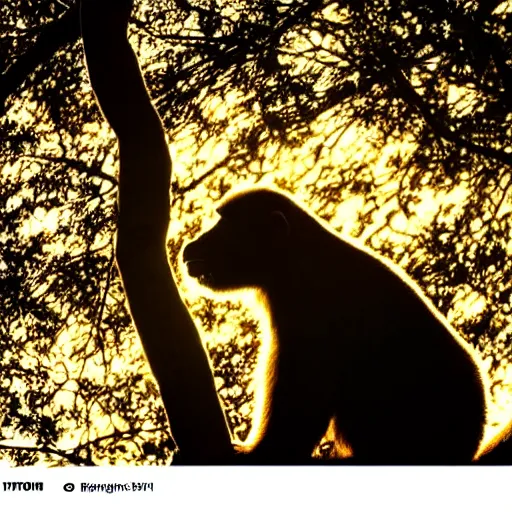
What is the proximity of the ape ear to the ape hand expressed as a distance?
75 centimetres

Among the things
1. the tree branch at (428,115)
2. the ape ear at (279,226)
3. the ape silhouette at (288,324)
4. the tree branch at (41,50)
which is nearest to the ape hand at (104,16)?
the ape silhouette at (288,324)

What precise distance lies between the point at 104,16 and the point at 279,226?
845mm

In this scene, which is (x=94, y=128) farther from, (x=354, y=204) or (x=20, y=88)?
(x=354, y=204)

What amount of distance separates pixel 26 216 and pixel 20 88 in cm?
58

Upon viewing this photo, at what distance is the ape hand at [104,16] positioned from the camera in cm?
177

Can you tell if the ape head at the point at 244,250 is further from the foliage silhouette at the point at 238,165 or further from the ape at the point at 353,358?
the foliage silhouette at the point at 238,165

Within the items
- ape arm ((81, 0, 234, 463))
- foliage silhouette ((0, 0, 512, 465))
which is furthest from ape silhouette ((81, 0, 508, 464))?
foliage silhouette ((0, 0, 512, 465))

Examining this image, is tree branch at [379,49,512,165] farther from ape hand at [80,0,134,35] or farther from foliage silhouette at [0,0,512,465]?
ape hand at [80,0,134,35]

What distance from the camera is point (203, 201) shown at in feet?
7.56

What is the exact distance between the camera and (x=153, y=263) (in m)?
1.50

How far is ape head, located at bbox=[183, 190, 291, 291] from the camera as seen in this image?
76.5 inches

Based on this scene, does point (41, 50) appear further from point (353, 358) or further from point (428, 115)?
point (353, 358)

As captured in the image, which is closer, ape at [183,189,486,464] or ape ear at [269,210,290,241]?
ape at [183,189,486,464]

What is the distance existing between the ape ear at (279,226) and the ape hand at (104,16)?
745 millimetres
